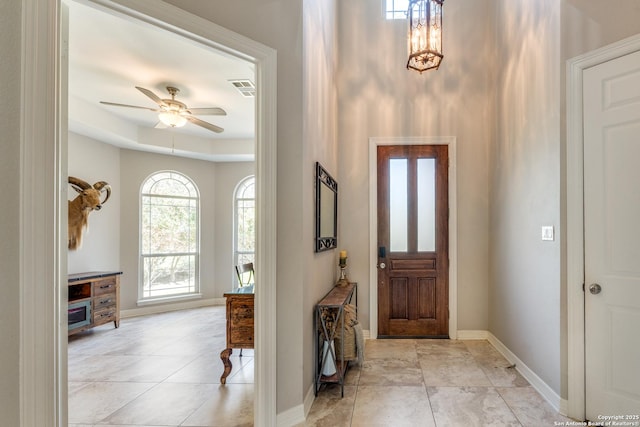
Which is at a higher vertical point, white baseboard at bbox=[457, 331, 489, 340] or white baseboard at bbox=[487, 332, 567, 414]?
white baseboard at bbox=[487, 332, 567, 414]

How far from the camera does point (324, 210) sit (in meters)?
3.12

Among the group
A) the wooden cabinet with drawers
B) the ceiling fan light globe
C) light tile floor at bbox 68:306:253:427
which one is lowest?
light tile floor at bbox 68:306:253:427

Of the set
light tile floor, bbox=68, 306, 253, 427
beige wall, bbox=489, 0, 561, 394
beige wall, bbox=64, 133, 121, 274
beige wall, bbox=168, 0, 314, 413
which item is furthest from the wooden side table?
beige wall, bbox=64, 133, 121, 274

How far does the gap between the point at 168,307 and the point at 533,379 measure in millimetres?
5358

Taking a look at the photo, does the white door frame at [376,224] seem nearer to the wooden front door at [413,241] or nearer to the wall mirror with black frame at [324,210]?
the wooden front door at [413,241]

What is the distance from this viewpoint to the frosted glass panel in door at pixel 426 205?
164 inches

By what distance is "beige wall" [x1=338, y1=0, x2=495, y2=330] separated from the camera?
4.10 meters

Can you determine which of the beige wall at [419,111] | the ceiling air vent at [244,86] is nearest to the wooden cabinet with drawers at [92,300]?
the ceiling air vent at [244,86]

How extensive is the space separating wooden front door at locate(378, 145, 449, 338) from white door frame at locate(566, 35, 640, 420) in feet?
5.75

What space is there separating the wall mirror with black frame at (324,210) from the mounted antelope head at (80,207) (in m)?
3.39

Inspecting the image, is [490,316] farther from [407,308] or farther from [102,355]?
[102,355]

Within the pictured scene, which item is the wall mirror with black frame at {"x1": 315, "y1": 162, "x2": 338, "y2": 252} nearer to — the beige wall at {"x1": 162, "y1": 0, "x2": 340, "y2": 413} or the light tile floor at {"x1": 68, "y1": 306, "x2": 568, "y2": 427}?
the beige wall at {"x1": 162, "y1": 0, "x2": 340, "y2": 413}

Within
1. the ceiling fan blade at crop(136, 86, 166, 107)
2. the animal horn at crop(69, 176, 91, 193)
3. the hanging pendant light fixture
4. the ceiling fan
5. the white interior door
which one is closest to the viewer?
the white interior door

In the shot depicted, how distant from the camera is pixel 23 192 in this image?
4.26 feet
